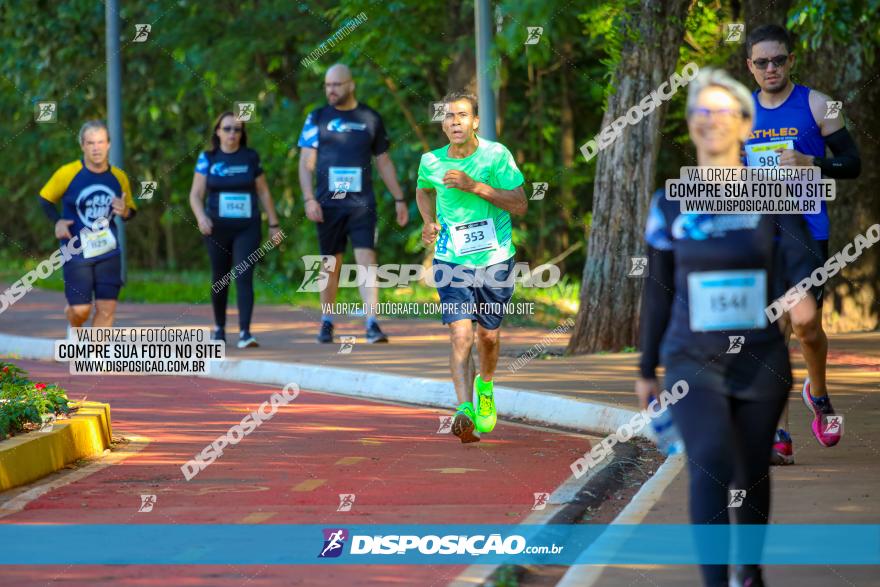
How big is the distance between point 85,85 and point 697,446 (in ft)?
98.7

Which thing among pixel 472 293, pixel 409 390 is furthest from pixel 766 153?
pixel 409 390

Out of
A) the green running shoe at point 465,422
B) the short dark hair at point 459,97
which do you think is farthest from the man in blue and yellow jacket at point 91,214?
the green running shoe at point 465,422

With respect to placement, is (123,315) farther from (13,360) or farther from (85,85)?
(85,85)

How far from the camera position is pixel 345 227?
55.1ft

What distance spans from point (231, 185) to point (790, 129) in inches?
338

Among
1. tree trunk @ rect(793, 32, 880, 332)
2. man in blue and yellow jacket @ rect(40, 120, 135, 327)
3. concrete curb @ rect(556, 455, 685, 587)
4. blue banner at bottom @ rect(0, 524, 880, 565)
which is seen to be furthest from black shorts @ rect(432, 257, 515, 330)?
tree trunk @ rect(793, 32, 880, 332)

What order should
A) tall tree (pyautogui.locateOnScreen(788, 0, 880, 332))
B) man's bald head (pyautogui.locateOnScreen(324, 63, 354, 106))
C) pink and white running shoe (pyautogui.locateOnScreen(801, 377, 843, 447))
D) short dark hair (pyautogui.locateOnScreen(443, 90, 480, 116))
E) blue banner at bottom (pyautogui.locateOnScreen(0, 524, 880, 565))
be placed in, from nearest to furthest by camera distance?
blue banner at bottom (pyautogui.locateOnScreen(0, 524, 880, 565)) < pink and white running shoe (pyautogui.locateOnScreen(801, 377, 843, 447)) < short dark hair (pyautogui.locateOnScreen(443, 90, 480, 116)) < man's bald head (pyautogui.locateOnScreen(324, 63, 354, 106)) < tall tree (pyautogui.locateOnScreen(788, 0, 880, 332))

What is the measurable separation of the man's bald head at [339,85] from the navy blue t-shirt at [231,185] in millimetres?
954

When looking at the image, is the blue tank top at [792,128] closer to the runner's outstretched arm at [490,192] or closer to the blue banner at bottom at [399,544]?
the runner's outstretched arm at [490,192]

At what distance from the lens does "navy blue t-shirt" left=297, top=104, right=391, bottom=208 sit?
649 inches

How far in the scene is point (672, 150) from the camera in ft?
88.9

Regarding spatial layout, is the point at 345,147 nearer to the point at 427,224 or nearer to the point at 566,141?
the point at 427,224

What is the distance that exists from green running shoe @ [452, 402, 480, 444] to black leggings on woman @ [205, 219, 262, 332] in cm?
623

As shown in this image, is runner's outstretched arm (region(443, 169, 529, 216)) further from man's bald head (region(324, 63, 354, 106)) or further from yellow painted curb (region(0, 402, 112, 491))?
man's bald head (region(324, 63, 354, 106))
